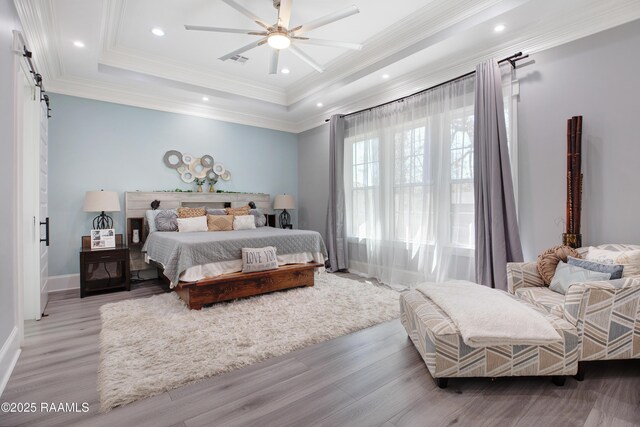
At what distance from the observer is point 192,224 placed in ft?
14.8

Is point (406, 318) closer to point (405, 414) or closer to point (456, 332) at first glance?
point (456, 332)

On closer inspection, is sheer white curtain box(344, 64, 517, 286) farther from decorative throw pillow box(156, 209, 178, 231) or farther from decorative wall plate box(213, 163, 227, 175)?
decorative throw pillow box(156, 209, 178, 231)

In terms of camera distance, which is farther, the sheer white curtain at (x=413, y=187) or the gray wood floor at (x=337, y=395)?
the sheer white curtain at (x=413, y=187)

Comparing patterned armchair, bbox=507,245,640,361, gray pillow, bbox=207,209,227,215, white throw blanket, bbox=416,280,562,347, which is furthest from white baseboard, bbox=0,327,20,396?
patterned armchair, bbox=507,245,640,361

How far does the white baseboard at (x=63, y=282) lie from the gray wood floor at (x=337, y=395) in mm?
2169

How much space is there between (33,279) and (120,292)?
3.55 feet

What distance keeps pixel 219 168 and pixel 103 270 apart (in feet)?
7.66

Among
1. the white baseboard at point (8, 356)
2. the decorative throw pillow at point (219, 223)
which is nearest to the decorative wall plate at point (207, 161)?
the decorative throw pillow at point (219, 223)

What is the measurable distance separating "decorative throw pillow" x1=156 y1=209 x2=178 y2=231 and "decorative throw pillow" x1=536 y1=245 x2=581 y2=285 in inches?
173

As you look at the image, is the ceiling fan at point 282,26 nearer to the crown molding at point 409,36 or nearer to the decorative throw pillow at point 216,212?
the crown molding at point 409,36

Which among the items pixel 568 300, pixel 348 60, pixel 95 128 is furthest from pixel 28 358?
pixel 348 60

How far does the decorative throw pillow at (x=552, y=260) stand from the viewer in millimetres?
2508

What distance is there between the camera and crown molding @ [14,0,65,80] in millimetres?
2580

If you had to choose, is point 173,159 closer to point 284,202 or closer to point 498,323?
point 284,202
